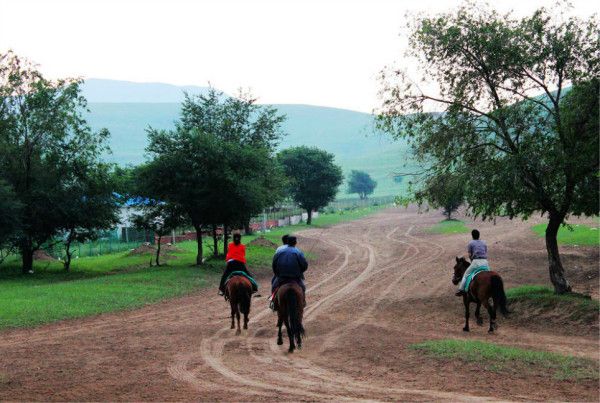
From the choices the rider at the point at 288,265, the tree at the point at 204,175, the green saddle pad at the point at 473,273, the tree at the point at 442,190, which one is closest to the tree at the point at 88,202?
the tree at the point at 204,175

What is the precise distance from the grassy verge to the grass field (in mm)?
13725

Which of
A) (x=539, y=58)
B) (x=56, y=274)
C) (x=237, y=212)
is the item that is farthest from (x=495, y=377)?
(x=56, y=274)

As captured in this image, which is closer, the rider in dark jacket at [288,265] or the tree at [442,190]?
the rider in dark jacket at [288,265]

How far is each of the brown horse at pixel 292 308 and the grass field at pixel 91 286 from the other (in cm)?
897

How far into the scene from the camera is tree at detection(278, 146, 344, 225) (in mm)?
77312

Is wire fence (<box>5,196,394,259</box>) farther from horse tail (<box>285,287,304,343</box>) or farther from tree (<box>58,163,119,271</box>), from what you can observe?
horse tail (<box>285,287,304,343</box>)

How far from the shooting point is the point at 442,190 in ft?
64.2

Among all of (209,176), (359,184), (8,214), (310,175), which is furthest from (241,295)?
(359,184)

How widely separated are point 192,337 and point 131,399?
222 inches

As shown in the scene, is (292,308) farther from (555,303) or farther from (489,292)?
(555,303)

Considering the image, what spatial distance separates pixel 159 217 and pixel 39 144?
8527mm

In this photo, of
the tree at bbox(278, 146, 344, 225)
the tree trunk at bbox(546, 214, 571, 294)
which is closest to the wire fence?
the tree at bbox(278, 146, 344, 225)

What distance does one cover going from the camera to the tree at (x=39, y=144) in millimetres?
33906

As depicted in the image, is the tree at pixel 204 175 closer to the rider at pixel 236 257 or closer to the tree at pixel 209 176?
the tree at pixel 209 176
